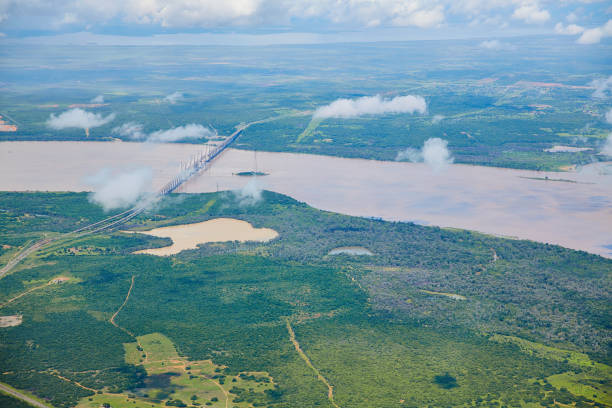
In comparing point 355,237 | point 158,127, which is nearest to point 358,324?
point 355,237

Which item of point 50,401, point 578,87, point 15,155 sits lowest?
point 50,401

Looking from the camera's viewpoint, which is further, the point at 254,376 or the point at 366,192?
the point at 366,192

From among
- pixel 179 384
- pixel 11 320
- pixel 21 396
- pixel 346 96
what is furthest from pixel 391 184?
pixel 346 96

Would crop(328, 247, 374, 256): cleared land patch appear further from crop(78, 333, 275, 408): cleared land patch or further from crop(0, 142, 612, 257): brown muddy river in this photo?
crop(78, 333, 275, 408): cleared land patch

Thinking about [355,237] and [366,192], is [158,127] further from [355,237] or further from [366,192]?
[355,237]

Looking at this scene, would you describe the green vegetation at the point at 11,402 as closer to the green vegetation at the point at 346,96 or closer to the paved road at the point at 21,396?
the paved road at the point at 21,396

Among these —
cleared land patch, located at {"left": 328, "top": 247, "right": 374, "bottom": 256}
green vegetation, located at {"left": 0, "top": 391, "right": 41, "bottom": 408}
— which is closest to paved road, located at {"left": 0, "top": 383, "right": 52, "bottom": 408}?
green vegetation, located at {"left": 0, "top": 391, "right": 41, "bottom": 408}
